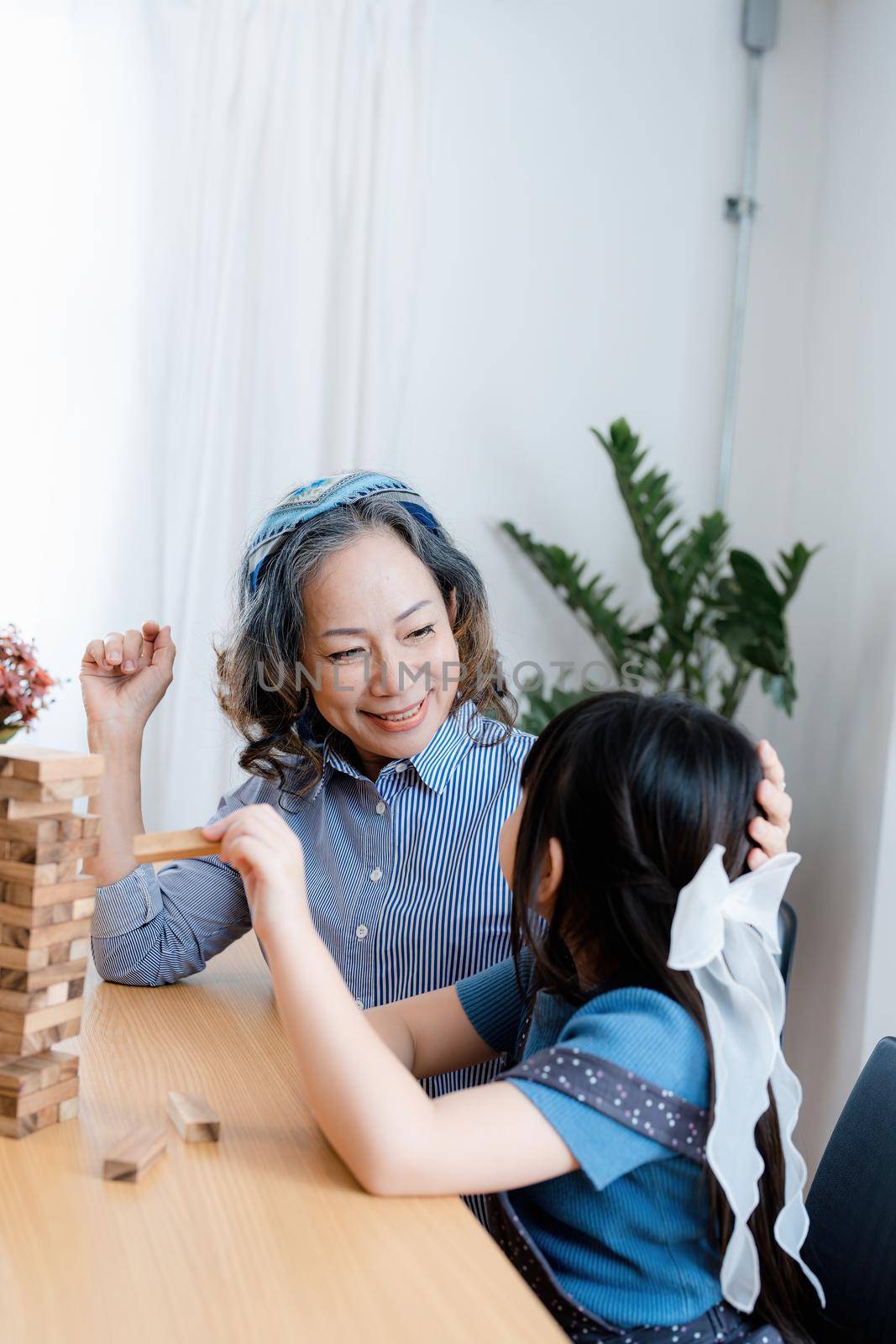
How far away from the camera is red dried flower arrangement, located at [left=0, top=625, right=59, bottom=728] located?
1.18m

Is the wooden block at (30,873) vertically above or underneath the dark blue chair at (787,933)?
above

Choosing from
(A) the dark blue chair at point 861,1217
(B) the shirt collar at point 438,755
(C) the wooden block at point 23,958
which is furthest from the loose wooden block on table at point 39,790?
(A) the dark blue chair at point 861,1217

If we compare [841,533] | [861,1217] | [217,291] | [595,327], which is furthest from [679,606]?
[861,1217]

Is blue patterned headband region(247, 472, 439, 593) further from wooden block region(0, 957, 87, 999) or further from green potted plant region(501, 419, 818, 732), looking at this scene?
green potted plant region(501, 419, 818, 732)

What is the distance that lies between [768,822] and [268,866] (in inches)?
16.7

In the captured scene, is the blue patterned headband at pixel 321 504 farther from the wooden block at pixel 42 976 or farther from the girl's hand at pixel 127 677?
the wooden block at pixel 42 976

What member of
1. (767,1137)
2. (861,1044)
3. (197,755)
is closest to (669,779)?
(767,1137)

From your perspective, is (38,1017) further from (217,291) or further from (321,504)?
(217,291)

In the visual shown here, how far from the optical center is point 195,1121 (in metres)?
0.87

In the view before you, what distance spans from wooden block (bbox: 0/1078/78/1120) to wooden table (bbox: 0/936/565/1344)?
0.02 metres

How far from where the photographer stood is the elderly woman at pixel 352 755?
4.40 feet

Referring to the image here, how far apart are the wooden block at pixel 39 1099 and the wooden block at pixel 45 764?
23 cm

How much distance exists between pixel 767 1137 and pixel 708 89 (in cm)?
258

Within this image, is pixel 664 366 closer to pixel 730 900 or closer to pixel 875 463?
pixel 875 463
